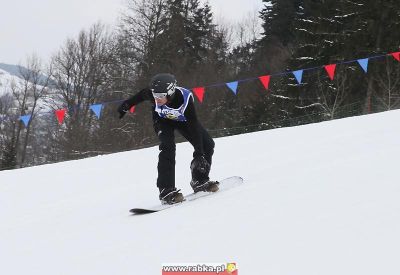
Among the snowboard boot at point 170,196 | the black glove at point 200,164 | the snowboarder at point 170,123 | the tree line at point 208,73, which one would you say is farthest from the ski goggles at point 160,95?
the tree line at point 208,73

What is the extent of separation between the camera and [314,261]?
2584 millimetres

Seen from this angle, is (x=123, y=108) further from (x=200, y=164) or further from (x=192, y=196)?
(x=192, y=196)

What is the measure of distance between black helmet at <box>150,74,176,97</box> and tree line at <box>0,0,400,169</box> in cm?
1420

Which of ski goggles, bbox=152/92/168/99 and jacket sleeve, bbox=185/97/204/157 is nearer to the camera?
ski goggles, bbox=152/92/168/99

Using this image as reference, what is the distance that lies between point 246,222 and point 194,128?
1.78 metres

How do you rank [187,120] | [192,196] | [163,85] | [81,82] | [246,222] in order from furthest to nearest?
[81,82] < [192,196] < [187,120] < [163,85] < [246,222]

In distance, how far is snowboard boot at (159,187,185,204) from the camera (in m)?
4.92

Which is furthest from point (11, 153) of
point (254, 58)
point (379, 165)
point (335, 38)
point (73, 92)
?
point (379, 165)

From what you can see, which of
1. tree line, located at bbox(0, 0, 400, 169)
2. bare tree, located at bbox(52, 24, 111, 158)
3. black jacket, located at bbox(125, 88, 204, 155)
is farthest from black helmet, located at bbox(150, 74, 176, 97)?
bare tree, located at bbox(52, 24, 111, 158)

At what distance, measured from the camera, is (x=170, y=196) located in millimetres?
4918

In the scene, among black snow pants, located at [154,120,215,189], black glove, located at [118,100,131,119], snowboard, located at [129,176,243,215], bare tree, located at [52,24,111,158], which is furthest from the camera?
bare tree, located at [52,24,111,158]

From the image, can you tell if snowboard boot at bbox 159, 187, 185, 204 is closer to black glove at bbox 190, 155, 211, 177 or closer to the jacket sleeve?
black glove at bbox 190, 155, 211, 177

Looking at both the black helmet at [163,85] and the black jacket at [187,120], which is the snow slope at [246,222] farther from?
the black helmet at [163,85]

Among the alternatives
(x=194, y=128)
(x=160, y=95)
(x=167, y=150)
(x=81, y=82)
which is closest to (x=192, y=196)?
(x=167, y=150)
